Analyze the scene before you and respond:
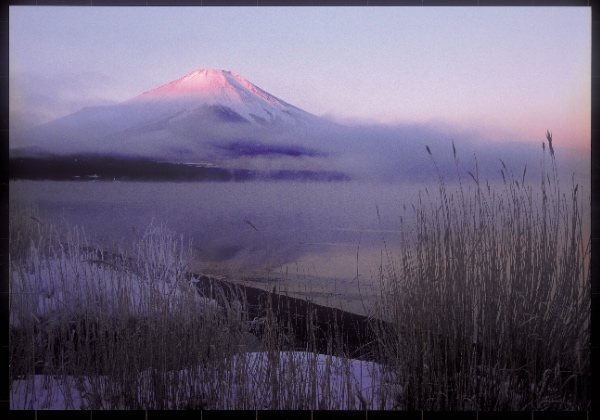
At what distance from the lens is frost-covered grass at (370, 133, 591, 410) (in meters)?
3.25

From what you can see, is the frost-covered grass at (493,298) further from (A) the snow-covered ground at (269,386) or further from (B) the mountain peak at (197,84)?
(B) the mountain peak at (197,84)

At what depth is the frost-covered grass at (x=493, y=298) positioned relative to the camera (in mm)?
3252

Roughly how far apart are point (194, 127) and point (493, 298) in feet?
5.26

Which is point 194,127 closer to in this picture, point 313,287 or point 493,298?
point 313,287

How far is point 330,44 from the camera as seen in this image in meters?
3.41

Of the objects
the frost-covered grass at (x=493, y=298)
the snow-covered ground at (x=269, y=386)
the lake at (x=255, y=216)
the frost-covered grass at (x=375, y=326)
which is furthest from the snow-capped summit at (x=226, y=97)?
the snow-covered ground at (x=269, y=386)

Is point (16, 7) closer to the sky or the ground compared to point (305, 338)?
closer to the sky

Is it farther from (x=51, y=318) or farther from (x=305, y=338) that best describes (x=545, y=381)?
(x=51, y=318)

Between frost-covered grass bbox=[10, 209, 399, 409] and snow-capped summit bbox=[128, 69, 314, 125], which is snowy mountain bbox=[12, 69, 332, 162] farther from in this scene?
frost-covered grass bbox=[10, 209, 399, 409]

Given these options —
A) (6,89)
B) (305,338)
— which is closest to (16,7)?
(6,89)

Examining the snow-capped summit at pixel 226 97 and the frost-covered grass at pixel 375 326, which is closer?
the frost-covered grass at pixel 375 326

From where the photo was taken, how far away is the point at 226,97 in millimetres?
3387

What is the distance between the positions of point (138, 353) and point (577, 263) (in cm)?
205

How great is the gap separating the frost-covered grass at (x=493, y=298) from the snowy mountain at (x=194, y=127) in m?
0.70
